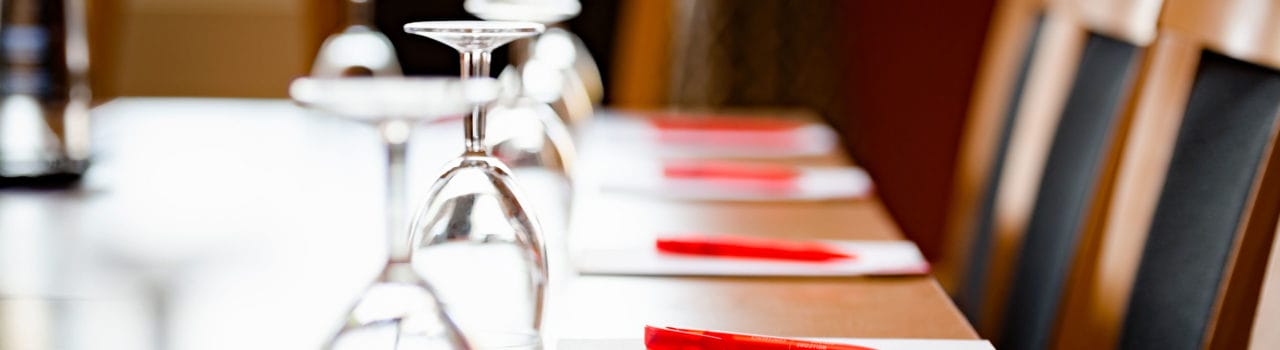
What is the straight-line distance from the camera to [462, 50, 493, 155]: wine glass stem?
74 centimetres

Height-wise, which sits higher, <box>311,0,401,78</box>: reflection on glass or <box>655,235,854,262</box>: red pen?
<box>311,0,401,78</box>: reflection on glass

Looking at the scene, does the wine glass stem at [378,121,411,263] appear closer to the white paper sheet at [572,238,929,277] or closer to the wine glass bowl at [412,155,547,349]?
the wine glass bowl at [412,155,547,349]

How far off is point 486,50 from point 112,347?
1.03 feet

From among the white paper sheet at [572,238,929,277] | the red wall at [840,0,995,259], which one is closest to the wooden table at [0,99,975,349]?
the white paper sheet at [572,238,929,277]

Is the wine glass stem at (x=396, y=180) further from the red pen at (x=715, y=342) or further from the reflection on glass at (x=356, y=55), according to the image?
the reflection on glass at (x=356, y=55)

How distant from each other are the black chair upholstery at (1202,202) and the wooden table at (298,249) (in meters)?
0.17

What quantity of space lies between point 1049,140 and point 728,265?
2.18 ft

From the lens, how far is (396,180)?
900 mm

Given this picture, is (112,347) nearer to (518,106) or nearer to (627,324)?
(627,324)

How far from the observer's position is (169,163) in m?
1.73

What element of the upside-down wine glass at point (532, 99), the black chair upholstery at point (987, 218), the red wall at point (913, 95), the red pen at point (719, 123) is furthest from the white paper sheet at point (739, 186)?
A: the red wall at point (913, 95)

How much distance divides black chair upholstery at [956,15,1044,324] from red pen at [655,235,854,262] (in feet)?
2.13

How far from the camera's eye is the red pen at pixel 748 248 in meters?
1.14

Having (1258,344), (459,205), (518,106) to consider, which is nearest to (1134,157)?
(1258,344)
